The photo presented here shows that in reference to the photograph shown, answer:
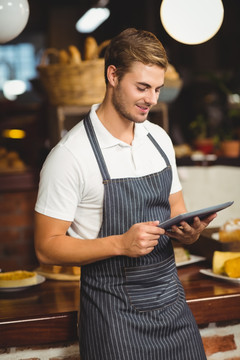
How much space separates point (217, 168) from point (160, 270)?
3279 millimetres

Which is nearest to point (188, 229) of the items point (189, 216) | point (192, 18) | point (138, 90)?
point (189, 216)

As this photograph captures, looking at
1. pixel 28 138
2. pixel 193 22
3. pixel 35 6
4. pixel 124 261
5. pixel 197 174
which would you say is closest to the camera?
pixel 124 261

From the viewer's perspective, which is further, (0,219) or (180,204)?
(0,219)

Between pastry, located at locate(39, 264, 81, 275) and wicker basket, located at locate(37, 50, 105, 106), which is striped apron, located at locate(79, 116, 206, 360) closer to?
pastry, located at locate(39, 264, 81, 275)

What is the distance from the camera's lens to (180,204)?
6.57 ft

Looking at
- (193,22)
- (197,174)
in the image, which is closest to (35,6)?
(197,174)

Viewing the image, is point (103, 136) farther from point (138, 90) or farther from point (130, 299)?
point (130, 299)

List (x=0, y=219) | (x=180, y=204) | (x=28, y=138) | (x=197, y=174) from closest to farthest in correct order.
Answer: (x=180, y=204)
(x=0, y=219)
(x=197, y=174)
(x=28, y=138)

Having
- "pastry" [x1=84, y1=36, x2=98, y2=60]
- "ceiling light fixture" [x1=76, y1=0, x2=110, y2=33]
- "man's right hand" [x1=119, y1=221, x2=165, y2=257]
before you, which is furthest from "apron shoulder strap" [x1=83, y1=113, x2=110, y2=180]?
"ceiling light fixture" [x1=76, y1=0, x2=110, y2=33]

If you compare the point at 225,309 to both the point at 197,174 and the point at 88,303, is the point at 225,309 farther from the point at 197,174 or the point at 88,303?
the point at 197,174

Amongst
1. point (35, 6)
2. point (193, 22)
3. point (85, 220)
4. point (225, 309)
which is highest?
point (35, 6)

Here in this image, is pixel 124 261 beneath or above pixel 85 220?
beneath

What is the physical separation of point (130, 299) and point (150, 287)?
0.27ft

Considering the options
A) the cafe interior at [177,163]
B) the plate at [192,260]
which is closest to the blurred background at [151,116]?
the cafe interior at [177,163]
